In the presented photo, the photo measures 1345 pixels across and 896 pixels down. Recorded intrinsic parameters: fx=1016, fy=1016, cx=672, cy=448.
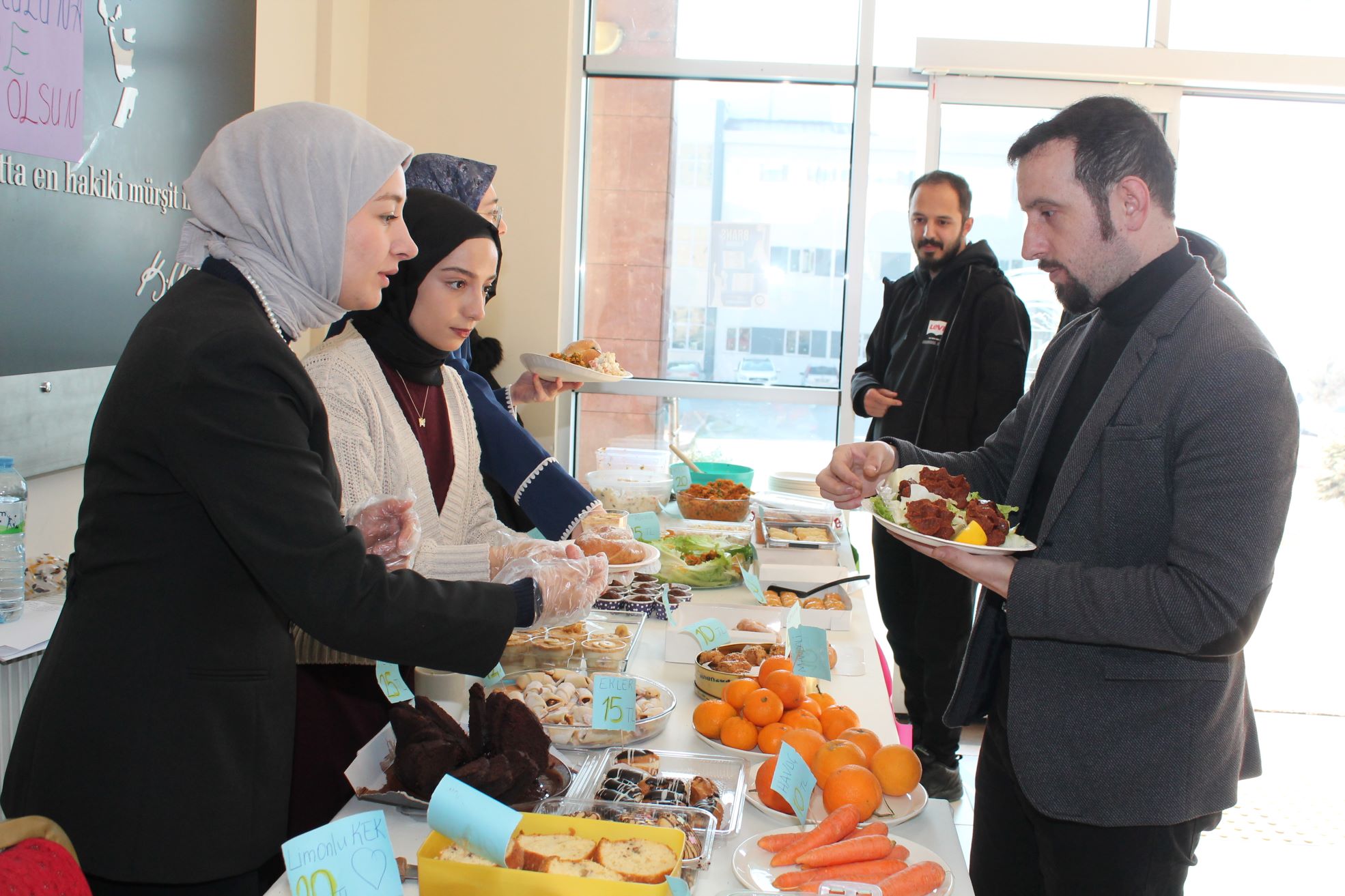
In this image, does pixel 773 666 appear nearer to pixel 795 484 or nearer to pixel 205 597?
pixel 205 597

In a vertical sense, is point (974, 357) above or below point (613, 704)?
above

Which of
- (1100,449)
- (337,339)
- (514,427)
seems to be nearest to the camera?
(1100,449)

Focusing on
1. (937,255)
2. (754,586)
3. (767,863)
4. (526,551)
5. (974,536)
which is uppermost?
(937,255)

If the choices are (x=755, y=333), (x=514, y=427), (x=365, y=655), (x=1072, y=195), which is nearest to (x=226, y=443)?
(x=365, y=655)

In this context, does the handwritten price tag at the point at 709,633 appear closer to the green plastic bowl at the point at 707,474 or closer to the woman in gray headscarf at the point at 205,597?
the woman in gray headscarf at the point at 205,597

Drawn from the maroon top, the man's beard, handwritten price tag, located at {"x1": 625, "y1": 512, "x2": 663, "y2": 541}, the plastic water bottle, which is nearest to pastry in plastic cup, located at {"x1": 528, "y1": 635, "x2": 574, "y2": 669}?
the maroon top

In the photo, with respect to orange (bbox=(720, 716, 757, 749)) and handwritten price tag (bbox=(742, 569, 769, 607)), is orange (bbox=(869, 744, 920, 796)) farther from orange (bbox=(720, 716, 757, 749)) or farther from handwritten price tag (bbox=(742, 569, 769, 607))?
handwritten price tag (bbox=(742, 569, 769, 607))

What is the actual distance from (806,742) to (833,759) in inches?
2.8

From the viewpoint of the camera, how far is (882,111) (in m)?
4.53

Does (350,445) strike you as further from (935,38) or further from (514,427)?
(935,38)

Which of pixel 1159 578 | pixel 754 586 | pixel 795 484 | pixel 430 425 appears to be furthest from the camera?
pixel 795 484

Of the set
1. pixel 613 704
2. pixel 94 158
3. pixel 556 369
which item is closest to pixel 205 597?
pixel 613 704

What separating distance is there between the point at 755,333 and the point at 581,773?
3.49 meters

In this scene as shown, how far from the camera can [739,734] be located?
4.95 ft
